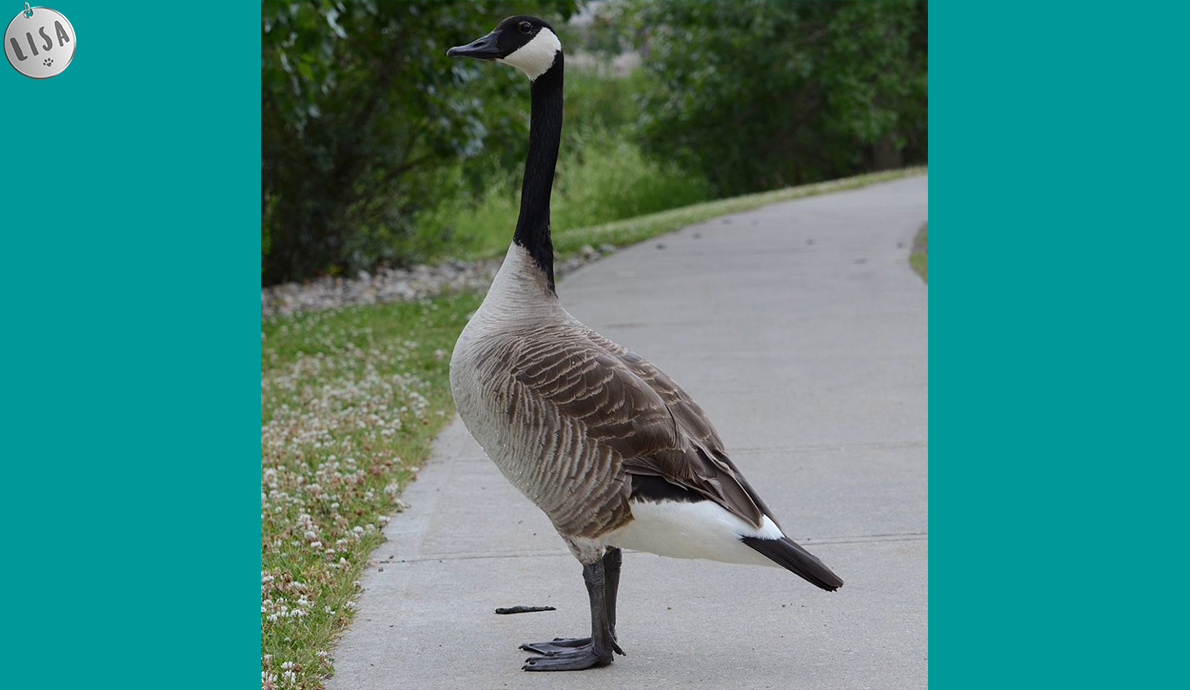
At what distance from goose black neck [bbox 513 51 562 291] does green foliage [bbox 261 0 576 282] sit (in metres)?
6.42

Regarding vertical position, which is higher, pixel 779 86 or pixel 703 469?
pixel 703 469

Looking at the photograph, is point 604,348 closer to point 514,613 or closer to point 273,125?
point 514,613

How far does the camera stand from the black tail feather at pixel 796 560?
3175 mm

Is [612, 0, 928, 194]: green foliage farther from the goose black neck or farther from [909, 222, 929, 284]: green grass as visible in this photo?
the goose black neck

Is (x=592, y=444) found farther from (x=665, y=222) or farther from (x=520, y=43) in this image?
(x=665, y=222)

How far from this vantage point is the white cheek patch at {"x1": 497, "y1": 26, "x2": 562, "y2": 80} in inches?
145

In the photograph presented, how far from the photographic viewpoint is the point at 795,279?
36.3 ft

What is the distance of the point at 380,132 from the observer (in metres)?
12.7

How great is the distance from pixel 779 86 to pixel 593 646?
2072 centimetres

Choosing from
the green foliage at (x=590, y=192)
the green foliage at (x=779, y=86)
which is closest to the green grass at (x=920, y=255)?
the green foliage at (x=590, y=192)
